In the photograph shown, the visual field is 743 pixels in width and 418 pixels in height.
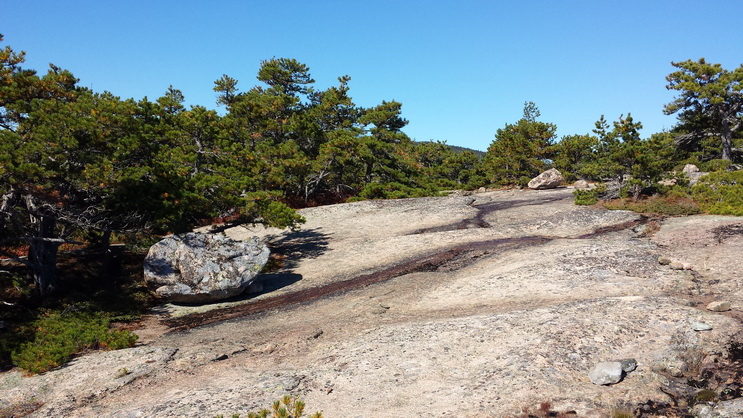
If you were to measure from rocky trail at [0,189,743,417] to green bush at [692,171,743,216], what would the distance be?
1537 millimetres

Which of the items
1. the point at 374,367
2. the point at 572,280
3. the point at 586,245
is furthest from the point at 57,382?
the point at 586,245

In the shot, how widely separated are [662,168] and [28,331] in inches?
1337

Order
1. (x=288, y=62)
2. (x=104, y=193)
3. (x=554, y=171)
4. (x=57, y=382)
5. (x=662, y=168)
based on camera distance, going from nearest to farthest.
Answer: (x=57, y=382), (x=104, y=193), (x=662, y=168), (x=554, y=171), (x=288, y=62)

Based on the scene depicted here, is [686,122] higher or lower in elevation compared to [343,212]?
higher

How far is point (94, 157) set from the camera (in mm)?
15094

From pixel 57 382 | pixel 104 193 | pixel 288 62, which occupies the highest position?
pixel 288 62

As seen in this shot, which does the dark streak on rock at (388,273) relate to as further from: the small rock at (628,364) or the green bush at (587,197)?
the small rock at (628,364)

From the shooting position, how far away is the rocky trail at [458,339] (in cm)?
751

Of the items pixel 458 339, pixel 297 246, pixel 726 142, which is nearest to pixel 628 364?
pixel 458 339

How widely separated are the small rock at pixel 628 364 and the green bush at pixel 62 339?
13.7m

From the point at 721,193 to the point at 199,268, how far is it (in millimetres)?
27864

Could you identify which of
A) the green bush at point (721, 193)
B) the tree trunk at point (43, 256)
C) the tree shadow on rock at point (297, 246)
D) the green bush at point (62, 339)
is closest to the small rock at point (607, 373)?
the green bush at point (62, 339)

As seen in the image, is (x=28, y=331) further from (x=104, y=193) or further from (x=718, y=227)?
(x=718, y=227)

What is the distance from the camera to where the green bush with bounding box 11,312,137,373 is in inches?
424
